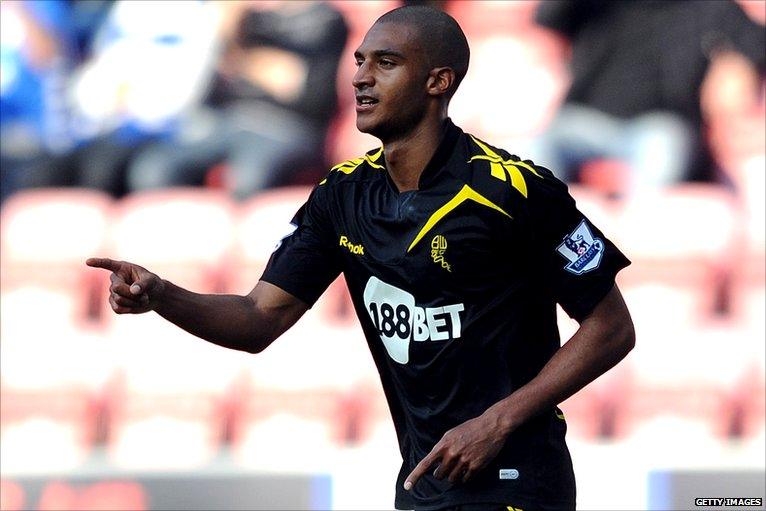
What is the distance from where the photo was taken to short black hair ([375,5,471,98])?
3201mm

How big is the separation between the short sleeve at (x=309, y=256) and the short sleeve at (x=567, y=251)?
1.93 feet

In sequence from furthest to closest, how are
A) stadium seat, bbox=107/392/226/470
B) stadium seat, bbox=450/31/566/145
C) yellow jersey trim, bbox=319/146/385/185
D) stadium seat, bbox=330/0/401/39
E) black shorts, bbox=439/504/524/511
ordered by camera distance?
stadium seat, bbox=330/0/401/39 < stadium seat, bbox=450/31/566/145 < stadium seat, bbox=107/392/226/470 < yellow jersey trim, bbox=319/146/385/185 < black shorts, bbox=439/504/524/511

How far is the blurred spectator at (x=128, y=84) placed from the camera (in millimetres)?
6531

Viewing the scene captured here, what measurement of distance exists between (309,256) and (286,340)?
3002 millimetres

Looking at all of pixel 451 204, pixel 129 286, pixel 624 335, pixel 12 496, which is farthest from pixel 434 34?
pixel 12 496

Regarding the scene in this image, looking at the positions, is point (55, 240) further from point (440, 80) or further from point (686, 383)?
point (440, 80)

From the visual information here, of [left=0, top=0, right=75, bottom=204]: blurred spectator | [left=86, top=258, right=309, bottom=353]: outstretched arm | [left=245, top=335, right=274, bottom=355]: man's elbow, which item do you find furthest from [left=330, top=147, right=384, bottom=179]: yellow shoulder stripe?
[left=0, top=0, right=75, bottom=204]: blurred spectator

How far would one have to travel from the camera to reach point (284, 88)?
6.52m

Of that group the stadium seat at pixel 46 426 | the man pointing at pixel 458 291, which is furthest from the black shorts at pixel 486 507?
the stadium seat at pixel 46 426

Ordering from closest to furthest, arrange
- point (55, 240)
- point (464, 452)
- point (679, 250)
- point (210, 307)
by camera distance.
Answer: point (464, 452) < point (210, 307) < point (679, 250) < point (55, 240)

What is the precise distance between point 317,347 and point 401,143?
3.25m

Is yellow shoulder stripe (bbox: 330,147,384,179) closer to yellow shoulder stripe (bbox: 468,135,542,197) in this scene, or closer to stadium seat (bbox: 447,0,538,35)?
yellow shoulder stripe (bbox: 468,135,542,197)

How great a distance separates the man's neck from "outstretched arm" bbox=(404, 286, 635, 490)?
545mm

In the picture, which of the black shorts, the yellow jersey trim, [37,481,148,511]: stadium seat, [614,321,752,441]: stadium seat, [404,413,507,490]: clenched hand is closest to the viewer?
[404,413,507,490]: clenched hand
